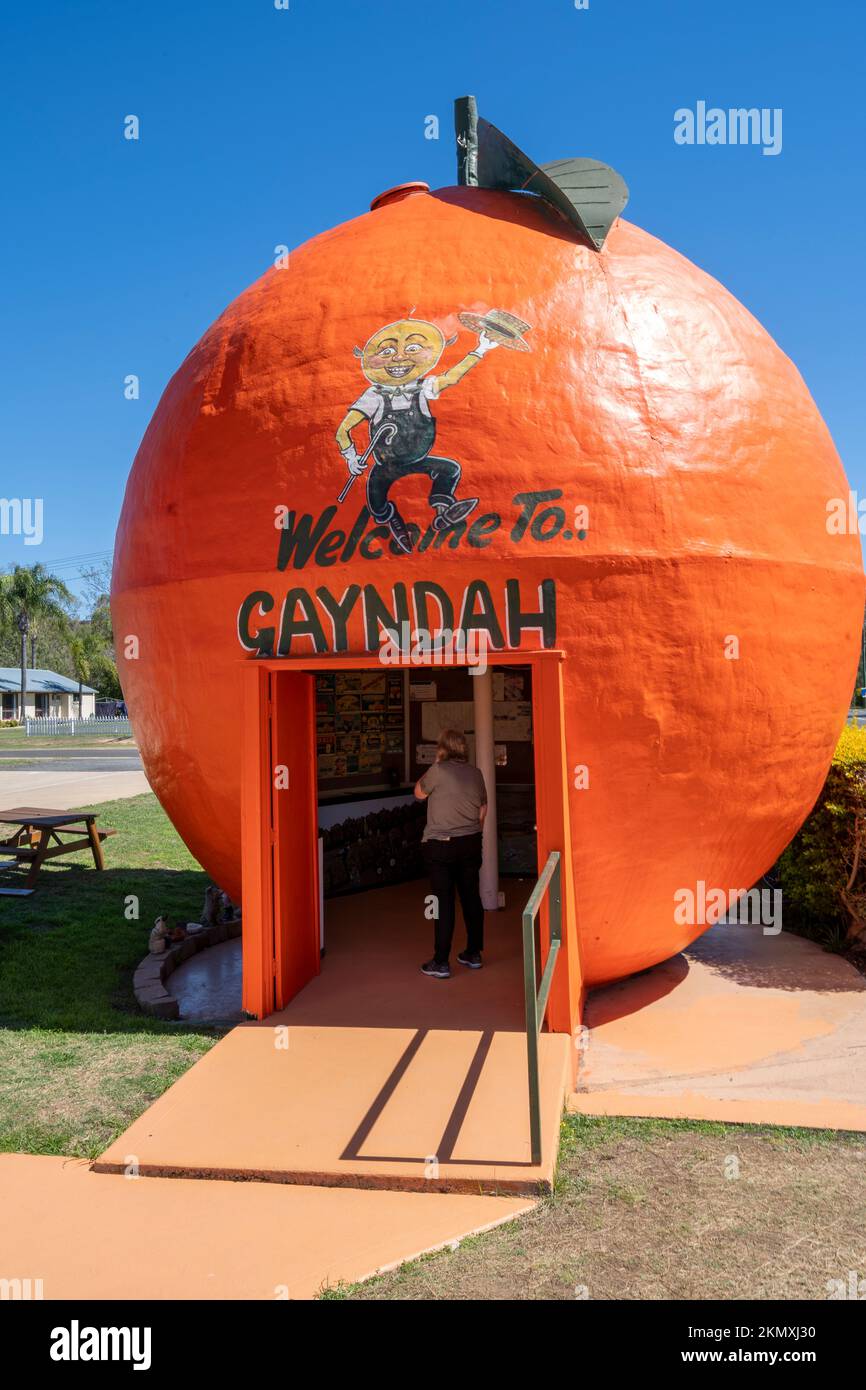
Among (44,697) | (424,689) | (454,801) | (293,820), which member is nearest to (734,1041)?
(454,801)

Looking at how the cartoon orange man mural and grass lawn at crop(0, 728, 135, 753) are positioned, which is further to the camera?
grass lawn at crop(0, 728, 135, 753)

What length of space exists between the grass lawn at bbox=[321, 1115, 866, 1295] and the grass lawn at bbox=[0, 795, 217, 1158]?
86.2 inches

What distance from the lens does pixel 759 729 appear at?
237 inches

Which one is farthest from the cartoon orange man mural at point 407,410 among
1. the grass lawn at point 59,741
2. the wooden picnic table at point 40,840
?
the grass lawn at point 59,741

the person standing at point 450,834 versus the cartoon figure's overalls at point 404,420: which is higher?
the cartoon figure's overalls at point 404,420

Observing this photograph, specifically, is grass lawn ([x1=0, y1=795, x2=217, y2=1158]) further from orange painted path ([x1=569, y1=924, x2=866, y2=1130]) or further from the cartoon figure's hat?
the cartoon figure's hat

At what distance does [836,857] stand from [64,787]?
60.1 ft

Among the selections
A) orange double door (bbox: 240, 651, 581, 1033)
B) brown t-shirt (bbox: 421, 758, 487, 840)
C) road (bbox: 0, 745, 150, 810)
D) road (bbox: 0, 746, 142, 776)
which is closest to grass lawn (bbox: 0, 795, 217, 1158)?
orange double door (bbox: 240, 651, 581, 1033)

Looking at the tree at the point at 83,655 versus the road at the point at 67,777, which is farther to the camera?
the tree at the point at 83,655

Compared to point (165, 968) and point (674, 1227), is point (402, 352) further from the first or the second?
point (165, 968)

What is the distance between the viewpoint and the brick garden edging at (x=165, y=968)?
6660mm

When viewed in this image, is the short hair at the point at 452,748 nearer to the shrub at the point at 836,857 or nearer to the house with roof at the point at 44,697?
the shrub at the point at 836,857

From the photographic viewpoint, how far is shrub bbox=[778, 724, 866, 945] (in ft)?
25.4

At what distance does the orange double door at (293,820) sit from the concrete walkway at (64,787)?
11436 millimetres
